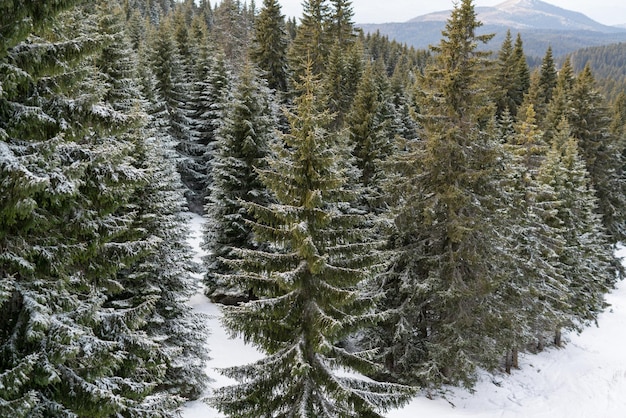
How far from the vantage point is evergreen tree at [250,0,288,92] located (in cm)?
4228

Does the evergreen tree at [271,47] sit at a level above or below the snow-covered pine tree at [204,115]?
above

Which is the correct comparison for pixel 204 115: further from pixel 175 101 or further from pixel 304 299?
pixel 304 299

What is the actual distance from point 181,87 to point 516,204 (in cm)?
2659

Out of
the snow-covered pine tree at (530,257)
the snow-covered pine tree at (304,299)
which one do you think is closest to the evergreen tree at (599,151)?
the snow-covered pine tree at (530,257)

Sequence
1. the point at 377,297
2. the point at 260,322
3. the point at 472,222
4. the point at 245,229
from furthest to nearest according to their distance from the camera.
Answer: the point at 245,229
the point at 472,222
the point at 377,297
the point at 260,322

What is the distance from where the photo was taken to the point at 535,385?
21234 millimetres

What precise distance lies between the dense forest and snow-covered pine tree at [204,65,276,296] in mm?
104

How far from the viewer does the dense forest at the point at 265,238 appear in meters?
5.84

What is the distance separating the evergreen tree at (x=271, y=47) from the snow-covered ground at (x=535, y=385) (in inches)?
1068

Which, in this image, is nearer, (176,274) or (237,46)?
(176,274)

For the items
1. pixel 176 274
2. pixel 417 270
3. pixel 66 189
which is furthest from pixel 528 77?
pixel 66 189

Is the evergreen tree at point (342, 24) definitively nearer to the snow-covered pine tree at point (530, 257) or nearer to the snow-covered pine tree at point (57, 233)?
the snow-covered pine tree at point (530, 257)

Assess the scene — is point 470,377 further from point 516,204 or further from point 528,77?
point 528,77

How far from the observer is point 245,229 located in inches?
768
